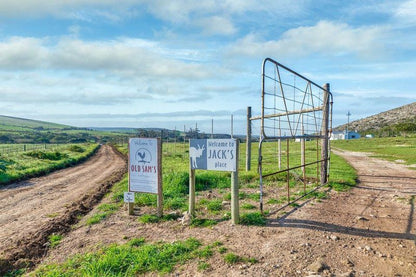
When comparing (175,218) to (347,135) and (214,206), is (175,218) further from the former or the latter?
(347,135)

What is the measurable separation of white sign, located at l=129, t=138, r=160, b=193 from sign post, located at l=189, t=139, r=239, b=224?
0.95m

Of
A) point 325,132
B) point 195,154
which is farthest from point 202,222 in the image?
point 325,132

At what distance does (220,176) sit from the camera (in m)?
11.6

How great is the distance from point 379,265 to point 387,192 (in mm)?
5816

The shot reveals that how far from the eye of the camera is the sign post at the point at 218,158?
6.25m

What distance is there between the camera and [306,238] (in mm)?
5336

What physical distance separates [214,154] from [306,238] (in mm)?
2580

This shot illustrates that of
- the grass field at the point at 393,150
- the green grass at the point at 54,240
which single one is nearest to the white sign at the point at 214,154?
Answer: the green grass at the point at 54,240

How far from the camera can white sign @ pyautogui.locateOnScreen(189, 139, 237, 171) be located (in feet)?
20.9

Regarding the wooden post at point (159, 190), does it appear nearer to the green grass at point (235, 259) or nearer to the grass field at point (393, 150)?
the green grass at point (235, 259)

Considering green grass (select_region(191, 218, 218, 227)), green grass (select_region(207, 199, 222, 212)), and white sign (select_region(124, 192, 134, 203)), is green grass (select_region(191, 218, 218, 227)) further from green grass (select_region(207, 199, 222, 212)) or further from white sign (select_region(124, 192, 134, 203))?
white sign (select_region(124, 192, 134, 203))

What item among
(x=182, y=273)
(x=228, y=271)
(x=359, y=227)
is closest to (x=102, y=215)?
(x=182, y=273)

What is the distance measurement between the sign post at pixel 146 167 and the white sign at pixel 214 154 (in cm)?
90

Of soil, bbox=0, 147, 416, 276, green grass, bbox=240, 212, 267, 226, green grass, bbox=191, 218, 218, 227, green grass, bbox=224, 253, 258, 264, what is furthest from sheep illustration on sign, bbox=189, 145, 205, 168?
green grass, bbox=224, 253, 258, 264
